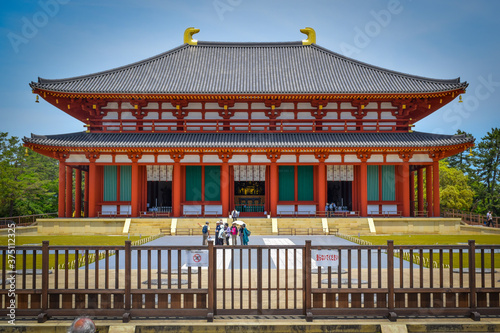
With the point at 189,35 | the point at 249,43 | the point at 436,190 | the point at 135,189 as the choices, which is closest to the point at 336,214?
the point at 436,190

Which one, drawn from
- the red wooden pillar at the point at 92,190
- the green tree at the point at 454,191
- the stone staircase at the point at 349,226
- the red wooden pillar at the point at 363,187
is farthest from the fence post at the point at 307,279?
the green tree at the point at 454,191

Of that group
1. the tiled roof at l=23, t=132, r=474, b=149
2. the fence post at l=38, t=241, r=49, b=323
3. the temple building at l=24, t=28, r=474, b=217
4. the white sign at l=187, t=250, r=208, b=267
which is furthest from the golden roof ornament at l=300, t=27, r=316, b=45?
the fence post at l=38, t=241, r=49, b=323

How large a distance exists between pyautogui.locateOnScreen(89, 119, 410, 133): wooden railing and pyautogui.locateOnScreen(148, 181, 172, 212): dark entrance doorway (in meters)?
4.34

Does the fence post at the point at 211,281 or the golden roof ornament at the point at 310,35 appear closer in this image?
the fence post at the point at 211,281

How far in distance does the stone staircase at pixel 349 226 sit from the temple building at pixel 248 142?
164cm

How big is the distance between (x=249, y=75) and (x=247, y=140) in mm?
6699

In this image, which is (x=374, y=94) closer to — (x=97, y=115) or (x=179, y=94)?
(x=179, y=94)

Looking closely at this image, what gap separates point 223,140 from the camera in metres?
28.2

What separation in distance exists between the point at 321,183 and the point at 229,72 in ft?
39.4

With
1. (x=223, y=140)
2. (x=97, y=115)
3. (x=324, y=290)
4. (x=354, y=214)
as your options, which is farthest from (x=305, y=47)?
(x=324, y=290)

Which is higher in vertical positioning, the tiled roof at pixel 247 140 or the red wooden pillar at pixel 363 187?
the tiled roof at pixel 247 140

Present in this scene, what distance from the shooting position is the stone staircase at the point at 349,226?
84.8ft

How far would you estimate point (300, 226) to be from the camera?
85.4 feet

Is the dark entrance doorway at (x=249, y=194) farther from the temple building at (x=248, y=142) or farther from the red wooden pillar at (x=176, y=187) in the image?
the red wooden pillar at (x=176, y=187)
